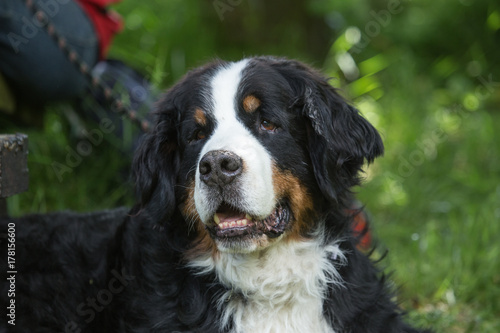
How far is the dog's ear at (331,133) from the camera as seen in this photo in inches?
111

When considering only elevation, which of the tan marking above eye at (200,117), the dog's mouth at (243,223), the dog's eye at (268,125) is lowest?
the dog's mouth at (243,223)

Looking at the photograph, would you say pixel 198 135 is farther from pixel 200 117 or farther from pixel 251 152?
Answer: pixel 251 152

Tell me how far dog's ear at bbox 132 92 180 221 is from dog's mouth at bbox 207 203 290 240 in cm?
38

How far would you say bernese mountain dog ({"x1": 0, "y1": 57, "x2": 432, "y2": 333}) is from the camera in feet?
8.84

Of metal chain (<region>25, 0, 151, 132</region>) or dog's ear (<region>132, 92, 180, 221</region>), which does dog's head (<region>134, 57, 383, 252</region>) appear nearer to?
dog's ear (<region>132, 92, 180, 221</region>)

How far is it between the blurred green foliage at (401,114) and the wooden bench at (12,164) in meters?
1.21

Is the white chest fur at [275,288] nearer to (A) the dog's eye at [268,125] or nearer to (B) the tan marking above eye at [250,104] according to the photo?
(A) the dog's eye at [268,125]

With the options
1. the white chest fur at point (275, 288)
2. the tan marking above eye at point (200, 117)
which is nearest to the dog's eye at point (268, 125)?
the tan marking above eye at point (200, 117)

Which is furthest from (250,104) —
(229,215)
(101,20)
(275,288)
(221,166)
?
(101,20)

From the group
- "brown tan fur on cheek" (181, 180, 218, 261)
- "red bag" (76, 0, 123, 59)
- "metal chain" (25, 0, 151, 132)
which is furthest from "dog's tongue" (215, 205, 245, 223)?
"red bag" (76, 0, 123, 59)

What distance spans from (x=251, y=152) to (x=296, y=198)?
35 cm

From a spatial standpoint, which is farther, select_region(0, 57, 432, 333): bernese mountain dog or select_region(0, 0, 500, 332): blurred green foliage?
select_region(0, 0, 500, 332): blurred green foliage

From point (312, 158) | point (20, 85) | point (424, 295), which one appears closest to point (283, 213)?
point (312, 158)

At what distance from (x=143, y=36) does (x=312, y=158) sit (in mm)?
4218
